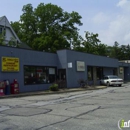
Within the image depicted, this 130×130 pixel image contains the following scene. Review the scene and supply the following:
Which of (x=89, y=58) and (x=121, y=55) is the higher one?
(x=121, y=55)

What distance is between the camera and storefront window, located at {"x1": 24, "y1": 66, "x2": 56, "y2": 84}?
22594 mm

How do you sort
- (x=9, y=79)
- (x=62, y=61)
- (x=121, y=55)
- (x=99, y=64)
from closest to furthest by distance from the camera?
(x=9, y=79) → (x=62, y=61) → (x=99, y=64) → (x=121, y=55)

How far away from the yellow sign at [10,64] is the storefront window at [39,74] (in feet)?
4.81

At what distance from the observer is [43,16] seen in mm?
50031

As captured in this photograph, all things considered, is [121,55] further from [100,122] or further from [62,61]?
[100,122]

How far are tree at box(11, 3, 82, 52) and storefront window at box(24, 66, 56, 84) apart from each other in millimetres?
21199

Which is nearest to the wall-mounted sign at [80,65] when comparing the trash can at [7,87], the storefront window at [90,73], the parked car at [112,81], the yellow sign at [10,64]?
the storefront window at [90,73]

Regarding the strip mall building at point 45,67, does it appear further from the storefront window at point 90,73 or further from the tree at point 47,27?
the tree at point 47,27

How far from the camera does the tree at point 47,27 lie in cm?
4804

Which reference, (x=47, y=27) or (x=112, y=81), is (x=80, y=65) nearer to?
(x=112, y=81)

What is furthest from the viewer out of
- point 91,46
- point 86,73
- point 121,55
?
point 121,55

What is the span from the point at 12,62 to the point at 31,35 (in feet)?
102

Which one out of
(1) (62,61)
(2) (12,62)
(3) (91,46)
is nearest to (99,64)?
(1) (62,61)

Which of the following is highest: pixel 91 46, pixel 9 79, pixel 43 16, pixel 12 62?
pixel 43 16
